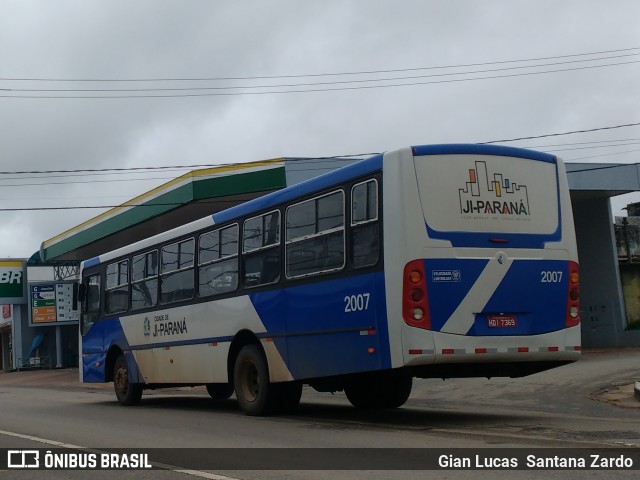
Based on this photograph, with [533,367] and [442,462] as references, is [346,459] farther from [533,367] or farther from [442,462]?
[533,367]

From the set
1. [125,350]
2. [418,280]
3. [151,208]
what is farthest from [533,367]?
[151,208]

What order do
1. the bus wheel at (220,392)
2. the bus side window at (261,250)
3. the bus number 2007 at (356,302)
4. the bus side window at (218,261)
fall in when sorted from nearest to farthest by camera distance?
1. the bus number 2007 at (356,302)
2. the bus side window at (261,250)
3. the bus side window at (218,261)
4. the bus wheel at (220,392)

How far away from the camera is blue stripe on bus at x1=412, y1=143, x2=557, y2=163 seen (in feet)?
33.8

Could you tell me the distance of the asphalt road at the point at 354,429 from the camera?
811cm

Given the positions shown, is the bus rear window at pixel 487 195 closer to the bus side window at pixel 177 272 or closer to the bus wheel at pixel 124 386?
the bus side window at pixel 177 272

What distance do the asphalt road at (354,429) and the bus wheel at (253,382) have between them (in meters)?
0.23

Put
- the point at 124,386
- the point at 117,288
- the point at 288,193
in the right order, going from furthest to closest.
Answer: the point at 117,288
the point at 124,386
the point at 288,193

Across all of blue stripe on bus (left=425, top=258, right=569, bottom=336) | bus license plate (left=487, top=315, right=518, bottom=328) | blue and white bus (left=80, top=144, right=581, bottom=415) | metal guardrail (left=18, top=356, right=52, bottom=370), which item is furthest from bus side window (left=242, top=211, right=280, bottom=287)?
metal guardrail (left=18, top=356, right=52, bottom=370)

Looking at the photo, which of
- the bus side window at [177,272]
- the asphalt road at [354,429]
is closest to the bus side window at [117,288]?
the bus side window at [177,272]

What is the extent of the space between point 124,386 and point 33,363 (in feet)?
119

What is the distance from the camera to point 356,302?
1049 centimetres

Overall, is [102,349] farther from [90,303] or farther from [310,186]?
[310,186]

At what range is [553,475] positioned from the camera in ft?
23.0

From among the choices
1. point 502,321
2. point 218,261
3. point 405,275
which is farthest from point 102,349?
point 502,321
